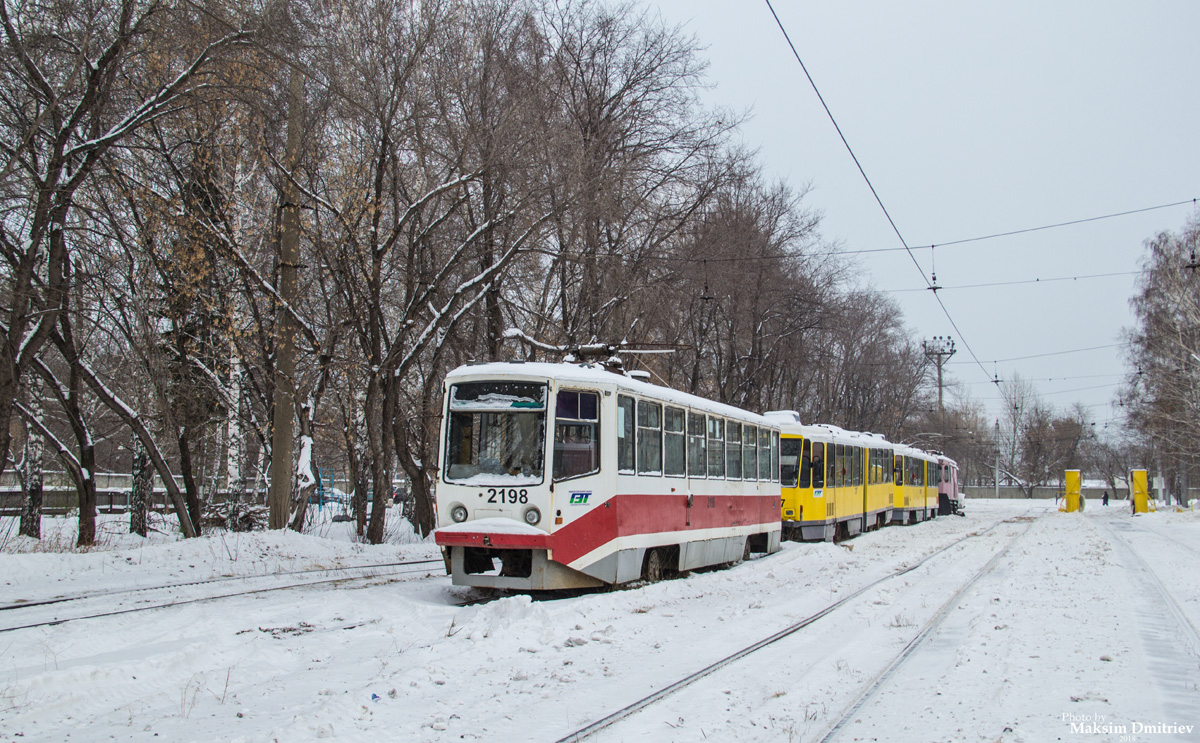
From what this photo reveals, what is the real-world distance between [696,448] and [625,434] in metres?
2.83

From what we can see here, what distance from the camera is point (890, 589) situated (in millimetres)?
14000

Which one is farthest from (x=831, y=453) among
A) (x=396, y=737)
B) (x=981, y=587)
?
(x=396, y=737)

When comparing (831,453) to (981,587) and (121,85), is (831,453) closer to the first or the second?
(981,587)

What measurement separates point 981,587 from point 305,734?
11278mm

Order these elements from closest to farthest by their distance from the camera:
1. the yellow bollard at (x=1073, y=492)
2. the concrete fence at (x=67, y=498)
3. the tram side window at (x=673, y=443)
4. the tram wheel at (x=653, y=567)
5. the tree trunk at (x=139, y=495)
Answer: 1. the tram wheel at (x=653, y=567)
2. the tram side window at (x=673, y=443)
3. the tree trunk at (x=139, y=495)
4. the concrete fence at (x=67, y=498)
5. the yellow bollard at (x=1073, y=492)

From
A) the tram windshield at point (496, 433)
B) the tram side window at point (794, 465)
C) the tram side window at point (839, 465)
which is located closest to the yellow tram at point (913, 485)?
the tram side window at point (839, 465)

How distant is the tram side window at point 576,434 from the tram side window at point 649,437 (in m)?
1.16

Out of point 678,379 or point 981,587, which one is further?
point 678,379

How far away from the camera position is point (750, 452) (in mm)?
18391

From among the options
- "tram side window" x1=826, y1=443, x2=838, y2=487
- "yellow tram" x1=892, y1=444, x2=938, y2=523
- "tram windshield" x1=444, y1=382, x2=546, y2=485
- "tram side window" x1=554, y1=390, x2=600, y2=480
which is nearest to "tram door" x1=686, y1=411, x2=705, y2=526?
"tram side window" x1=554, y1=390, x2=600, y2=480

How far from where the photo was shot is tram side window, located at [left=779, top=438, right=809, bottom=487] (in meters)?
23.7

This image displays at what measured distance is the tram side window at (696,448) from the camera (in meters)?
15.1

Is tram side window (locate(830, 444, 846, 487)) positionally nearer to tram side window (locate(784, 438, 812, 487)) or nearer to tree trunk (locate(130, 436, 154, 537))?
tram side window (locate(784, 438, 812, 487))

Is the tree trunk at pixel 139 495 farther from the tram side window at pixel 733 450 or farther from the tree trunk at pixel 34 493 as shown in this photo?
the tram side window at pixel 733 450
